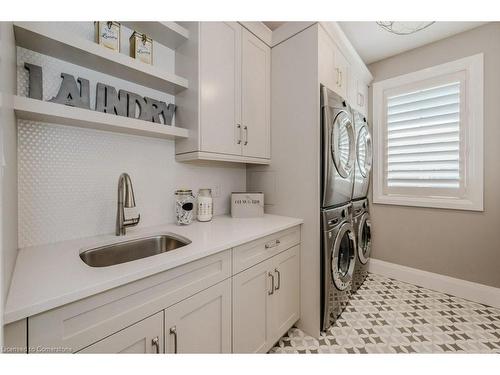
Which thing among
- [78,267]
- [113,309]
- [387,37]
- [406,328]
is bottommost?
[406,328]

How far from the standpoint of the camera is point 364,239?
2.30 m

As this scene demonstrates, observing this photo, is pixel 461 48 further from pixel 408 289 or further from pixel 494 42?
pixel 408 289

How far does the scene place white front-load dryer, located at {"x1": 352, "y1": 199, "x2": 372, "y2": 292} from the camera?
208 centimetres

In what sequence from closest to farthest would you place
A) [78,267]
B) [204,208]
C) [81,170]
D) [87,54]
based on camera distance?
[78,267], [87,54], [81,170], [204,208]

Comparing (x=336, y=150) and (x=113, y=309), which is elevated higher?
(x=336, y=150)

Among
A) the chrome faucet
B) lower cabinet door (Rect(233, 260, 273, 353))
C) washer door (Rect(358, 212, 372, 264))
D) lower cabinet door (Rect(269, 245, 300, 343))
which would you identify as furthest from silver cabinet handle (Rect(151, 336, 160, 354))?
washer door (Rect(358, 212, 372, 264))

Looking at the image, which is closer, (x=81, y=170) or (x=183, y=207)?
(x=81, y=170)

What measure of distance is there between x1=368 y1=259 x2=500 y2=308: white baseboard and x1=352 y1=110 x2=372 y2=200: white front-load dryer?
92cm

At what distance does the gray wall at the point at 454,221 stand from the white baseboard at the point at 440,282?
5 cm

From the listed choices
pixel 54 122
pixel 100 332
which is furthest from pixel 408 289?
pixel 54 122

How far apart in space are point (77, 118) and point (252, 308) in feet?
4.33

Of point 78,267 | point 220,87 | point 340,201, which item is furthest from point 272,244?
point 220,87

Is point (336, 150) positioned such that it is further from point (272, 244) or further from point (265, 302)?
A: point (265, 302)

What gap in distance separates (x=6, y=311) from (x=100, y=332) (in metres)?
0.25
